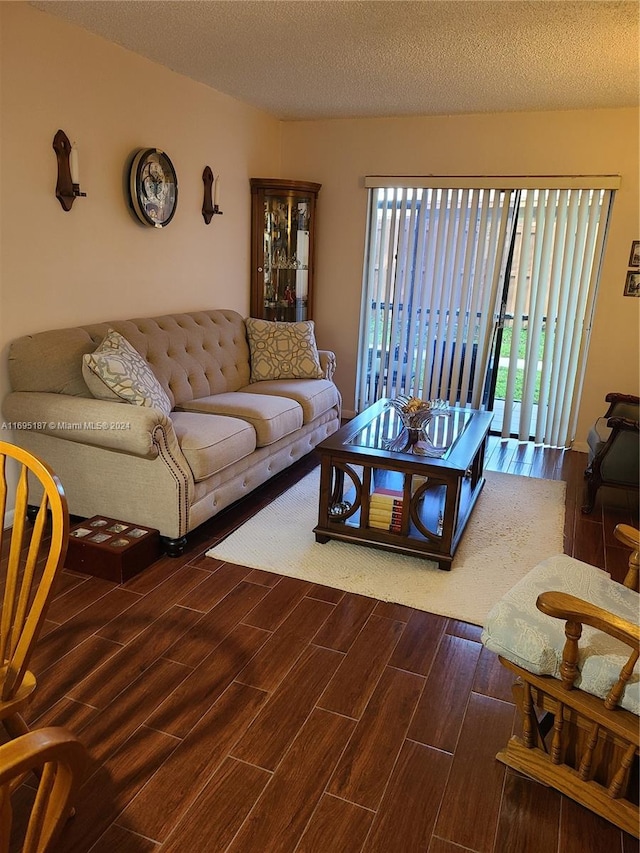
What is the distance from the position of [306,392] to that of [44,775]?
11.1ft

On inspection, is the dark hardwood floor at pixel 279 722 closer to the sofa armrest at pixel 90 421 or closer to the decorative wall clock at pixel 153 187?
the sofa armrest at pixel 90 421

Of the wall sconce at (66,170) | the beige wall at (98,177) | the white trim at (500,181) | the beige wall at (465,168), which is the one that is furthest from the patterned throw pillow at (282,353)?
the wall sconce at (66,170)

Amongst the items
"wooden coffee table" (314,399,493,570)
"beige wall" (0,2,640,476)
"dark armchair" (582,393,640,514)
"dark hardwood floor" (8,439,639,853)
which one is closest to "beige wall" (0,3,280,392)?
"beige wall" (0,2,640,476)

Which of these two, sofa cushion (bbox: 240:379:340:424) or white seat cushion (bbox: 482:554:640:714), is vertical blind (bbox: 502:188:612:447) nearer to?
sofa cushion (bbox: 240:379:340:424)

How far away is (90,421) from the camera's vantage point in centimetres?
282

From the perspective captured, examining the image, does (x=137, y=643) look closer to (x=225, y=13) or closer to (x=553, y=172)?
(x=225, y=13)

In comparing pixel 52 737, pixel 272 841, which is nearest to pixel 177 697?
pixel 272 841

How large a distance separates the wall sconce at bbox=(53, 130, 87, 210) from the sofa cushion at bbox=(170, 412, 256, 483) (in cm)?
124

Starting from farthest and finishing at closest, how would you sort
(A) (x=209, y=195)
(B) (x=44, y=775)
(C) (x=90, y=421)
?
(A) (x=209, y=195), (C) (x=90, y=421), (B) (x=44, y=775)

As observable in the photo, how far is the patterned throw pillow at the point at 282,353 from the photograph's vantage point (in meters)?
4.45

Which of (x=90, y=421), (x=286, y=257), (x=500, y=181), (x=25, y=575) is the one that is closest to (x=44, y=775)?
(x=25, y=575)

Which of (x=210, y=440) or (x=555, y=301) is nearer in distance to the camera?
(x=210, y=440)

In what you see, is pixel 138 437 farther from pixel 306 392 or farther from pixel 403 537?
pixel 306 392

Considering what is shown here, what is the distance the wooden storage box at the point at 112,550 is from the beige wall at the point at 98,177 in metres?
0.87
